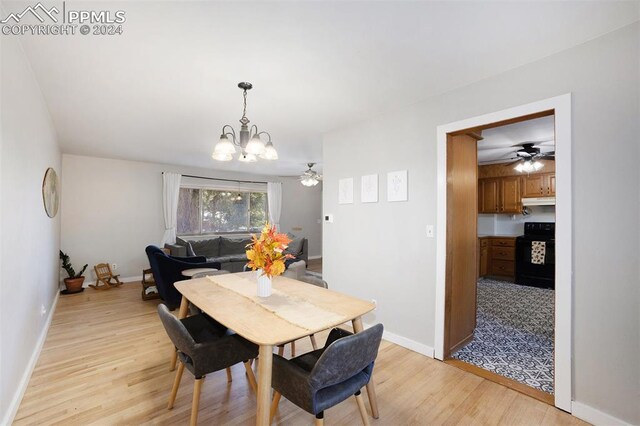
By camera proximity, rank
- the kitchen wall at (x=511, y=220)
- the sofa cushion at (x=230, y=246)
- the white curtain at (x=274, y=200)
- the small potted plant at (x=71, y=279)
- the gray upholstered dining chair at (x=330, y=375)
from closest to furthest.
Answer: the gray upholstered dining chair at (x=330, y=375) < the small potted plant at (x=71, y=279) < the kitchen wall at (x=511, y=220) < the sofa cushion at (x=230, y=246) < the white curtain at (x=274, y=200)

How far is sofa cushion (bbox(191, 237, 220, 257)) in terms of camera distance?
5.76 m

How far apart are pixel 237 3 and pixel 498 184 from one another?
6.04 metres

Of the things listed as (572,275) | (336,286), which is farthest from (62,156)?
(572,275)

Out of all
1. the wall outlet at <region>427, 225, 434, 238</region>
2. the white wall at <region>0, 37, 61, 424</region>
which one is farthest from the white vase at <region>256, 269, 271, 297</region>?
the wall outlet at <region>427, 225, 434, 238</region>

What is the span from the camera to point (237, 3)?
150 centimetres

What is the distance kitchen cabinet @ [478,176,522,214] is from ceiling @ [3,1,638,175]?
4.14m

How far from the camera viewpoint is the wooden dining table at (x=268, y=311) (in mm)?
1346

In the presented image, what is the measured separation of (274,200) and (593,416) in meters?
6.74

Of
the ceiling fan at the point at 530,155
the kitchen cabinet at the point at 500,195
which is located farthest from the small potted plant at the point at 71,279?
the kitchen cabinet at the point at 500,195

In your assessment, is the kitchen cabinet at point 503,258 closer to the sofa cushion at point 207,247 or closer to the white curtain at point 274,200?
the white curtain at point 274,200

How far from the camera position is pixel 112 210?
18.0ft

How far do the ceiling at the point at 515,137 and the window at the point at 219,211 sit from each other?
210 inches

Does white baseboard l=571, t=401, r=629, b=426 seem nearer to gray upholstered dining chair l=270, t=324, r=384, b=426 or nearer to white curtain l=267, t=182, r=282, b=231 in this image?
gray upholstered dining chair l=270, t=324, r=384, b=426

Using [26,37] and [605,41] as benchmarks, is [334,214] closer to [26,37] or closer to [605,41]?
[605,41]
